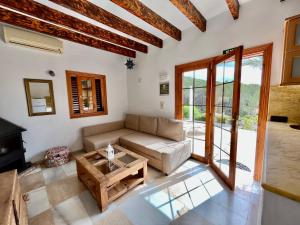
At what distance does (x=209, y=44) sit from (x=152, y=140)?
2022mm

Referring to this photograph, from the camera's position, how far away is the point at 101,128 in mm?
3424

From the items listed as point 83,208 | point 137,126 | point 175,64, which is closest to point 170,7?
point 175,64

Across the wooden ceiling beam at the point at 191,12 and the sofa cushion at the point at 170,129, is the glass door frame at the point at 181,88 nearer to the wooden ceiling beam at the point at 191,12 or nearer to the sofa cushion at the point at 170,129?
the sofa cushion at the point at 170,129

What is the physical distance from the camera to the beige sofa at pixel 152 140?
7.41ft

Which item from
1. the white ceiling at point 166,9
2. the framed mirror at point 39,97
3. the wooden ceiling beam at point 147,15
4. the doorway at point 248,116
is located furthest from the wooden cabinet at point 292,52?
the framed mirror at point 39,97

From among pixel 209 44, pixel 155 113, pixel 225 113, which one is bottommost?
pixel 155 113

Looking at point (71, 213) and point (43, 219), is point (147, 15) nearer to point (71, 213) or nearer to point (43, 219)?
point (71, 213)

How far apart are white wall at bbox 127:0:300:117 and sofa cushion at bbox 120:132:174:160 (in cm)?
67

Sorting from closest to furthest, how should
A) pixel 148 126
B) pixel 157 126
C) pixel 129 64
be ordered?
pixel 157 126 < pixel 148 126 < pixel 129 64

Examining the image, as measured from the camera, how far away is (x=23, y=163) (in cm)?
239

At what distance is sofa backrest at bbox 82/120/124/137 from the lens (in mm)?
3197

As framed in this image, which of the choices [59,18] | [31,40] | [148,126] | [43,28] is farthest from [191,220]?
[31,40]

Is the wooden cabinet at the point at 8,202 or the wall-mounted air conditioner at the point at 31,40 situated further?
the wall-mounted air conditioner at the point at 31,40

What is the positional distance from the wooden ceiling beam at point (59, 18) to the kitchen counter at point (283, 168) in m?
2.70
